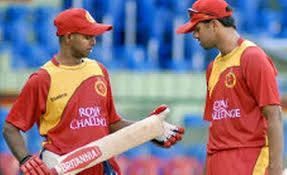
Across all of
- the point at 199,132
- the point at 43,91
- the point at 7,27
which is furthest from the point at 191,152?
the point at 43,91

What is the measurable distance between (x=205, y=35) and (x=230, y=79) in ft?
1.04

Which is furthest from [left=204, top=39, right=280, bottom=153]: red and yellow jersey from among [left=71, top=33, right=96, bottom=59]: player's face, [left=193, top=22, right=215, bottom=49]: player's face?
[left=71, top=33, right=96, bottom=59]: player's face

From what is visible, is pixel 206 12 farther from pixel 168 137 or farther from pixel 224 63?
pixel 168 137

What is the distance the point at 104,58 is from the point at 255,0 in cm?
202

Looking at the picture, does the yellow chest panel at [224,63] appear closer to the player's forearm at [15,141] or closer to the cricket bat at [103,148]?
the cricket bat at [103,148]

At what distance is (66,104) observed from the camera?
26.9 feet

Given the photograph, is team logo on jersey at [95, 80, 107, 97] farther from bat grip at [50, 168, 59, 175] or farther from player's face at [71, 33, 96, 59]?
bat grip at [50, 168, 59, 175]

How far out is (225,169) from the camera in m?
7.89

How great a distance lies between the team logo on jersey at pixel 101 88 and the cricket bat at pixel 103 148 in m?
0.33

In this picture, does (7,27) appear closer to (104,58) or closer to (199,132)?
(104,58)

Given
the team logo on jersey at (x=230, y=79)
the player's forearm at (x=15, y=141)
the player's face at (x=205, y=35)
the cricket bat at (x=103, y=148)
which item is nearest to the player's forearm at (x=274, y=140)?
the team logo on jersey at (x=230, y=79)

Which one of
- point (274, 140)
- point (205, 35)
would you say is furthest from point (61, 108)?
point (274, 140)

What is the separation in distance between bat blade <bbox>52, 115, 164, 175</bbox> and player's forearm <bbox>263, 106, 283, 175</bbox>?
852 millimetres

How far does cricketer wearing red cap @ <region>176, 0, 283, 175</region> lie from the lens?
24.9 feet
